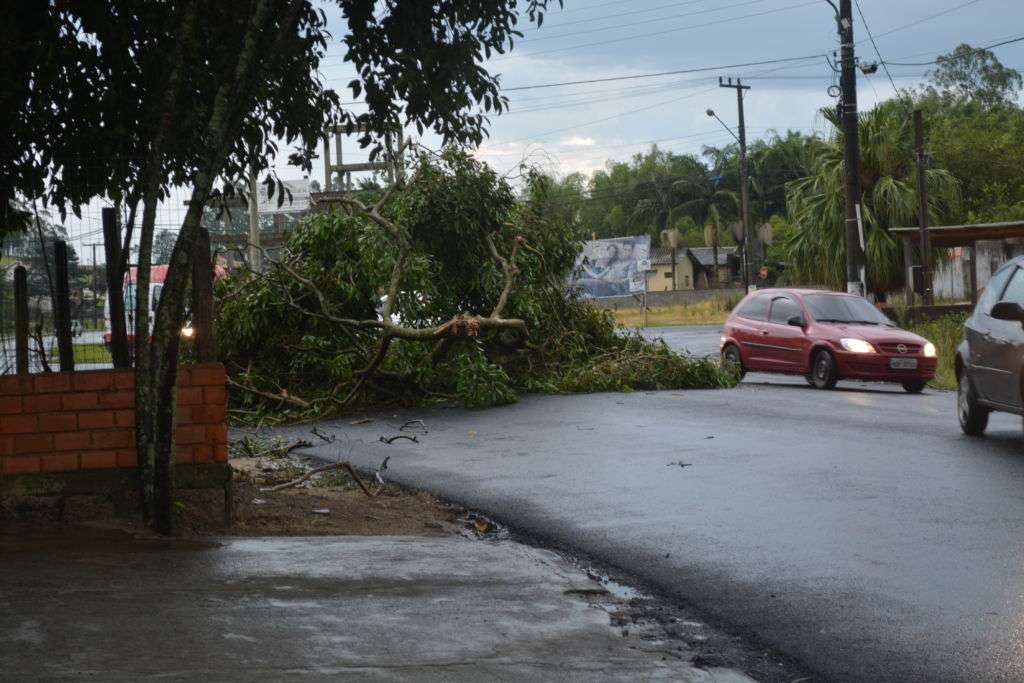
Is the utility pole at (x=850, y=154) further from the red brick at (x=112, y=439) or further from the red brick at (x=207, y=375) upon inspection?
the red brick at (x=112, y=439)

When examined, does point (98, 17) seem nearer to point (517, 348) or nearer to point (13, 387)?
point (13, 387)

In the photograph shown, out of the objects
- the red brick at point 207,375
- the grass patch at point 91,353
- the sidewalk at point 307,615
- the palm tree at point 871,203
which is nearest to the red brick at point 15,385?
the sidewalk at point 307,615

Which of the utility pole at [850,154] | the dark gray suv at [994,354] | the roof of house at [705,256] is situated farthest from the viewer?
the roof of house at [705,256]

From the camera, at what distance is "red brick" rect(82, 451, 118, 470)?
25.4 feet

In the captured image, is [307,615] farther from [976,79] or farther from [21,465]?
[976,79]

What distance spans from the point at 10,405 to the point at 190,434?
996 millimetres

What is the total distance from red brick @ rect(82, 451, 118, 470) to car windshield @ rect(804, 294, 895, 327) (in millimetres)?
16197

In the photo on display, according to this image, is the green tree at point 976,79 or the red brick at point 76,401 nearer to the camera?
the red brick at point 76,401

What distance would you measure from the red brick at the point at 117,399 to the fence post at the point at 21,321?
1.19 metres

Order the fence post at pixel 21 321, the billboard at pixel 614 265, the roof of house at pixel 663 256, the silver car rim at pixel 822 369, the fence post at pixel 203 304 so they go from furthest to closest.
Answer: the roof of house at pixel 663 256
the billboard at pixel 614 265
the silver car rim at pixel 822 369
the fence post at pixel 21 321
the fence post at pixel 203 304

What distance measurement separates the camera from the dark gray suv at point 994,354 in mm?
12164

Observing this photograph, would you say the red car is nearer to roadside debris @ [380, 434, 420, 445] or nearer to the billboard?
roadside debris @ [380, 434, 420, 445]

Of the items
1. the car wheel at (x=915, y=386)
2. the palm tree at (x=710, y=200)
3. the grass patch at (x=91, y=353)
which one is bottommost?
the car wheel at (x=915, y=386)

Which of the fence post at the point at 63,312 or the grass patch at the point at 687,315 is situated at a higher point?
the fence post at the point at 63,312
